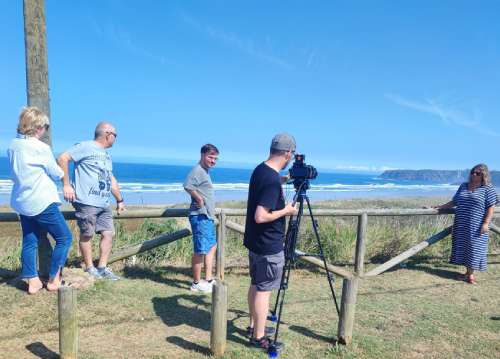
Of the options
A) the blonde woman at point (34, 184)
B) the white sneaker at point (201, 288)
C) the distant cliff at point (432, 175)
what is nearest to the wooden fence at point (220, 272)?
the white sneaker at point (201, 288)

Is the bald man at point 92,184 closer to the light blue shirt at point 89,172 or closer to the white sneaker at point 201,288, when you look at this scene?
the light blue shirt at point 89,172

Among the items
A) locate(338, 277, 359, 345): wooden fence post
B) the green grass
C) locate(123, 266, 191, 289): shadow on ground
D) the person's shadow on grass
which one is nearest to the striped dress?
the green grass

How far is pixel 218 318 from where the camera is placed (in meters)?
3.04

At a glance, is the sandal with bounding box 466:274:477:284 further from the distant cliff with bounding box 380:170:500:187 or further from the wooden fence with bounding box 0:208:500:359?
the distant cliff with bounding box 380:170:500:187

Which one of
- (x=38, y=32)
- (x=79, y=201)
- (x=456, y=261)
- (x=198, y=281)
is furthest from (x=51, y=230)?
(x=456, y=261)

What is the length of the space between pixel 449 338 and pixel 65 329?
135 inches

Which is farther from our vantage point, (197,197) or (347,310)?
(197,197)

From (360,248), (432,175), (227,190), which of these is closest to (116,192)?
(360,248)

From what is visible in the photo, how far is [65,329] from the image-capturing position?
2803 millimetres

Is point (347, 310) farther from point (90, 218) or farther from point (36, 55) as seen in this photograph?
point (36, 55)

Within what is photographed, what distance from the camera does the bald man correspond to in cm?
404

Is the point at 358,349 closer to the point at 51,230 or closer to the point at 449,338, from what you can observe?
the point at 449,338

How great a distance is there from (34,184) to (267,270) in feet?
7.41

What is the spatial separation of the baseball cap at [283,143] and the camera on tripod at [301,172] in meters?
0.40
